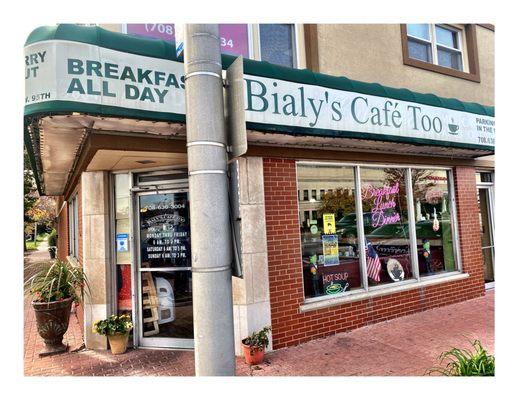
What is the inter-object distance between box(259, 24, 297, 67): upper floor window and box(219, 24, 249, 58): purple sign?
11.4 inches

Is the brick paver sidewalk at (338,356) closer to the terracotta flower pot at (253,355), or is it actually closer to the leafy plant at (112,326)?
the terracotta flower pot at (253,355)

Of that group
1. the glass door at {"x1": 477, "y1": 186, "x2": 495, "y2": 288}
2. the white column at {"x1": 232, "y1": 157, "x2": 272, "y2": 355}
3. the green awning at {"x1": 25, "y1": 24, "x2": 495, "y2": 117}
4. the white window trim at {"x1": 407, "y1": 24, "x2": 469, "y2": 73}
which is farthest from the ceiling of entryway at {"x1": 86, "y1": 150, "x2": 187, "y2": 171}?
the glass door at {"x1": 477, "y1": 186, "x2": 495, "y2": 288}

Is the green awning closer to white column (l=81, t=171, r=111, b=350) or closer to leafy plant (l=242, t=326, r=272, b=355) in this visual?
white column (l=81, t=171, r=111, b=350)

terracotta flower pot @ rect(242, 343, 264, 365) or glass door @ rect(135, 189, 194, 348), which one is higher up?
glass door @ rect(135, 189, 194, 348)

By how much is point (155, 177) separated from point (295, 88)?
2.45 m

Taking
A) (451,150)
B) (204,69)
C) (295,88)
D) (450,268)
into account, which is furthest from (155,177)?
(450,268)

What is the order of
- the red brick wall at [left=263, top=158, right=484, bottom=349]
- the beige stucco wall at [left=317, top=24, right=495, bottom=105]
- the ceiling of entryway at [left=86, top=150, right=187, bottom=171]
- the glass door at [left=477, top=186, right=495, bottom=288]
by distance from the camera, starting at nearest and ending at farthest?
the ceiling of entryway at [left=86, top=150, right=187, bottom=171]
the red brick wall at [left=263, top=158, right=484, bottom=349]
the beige stucco wall at [left=317, top=24, right=495, bottom=105]
the glass door at [left=477, top=186, right=495, bottom=288]

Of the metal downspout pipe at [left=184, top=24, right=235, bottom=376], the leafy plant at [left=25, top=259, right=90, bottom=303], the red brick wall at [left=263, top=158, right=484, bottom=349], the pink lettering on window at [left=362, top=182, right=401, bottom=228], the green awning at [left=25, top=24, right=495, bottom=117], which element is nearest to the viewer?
the metal downspout pipe at [left=184, top=24, right=235, bottom=376]

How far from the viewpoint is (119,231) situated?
5879 mm

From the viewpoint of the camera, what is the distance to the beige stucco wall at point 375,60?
6504 millimetres

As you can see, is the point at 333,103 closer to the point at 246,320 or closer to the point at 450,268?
the point at 246,320

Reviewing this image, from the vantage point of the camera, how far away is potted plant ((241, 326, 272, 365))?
4.82 meters

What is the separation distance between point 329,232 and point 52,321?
431cm

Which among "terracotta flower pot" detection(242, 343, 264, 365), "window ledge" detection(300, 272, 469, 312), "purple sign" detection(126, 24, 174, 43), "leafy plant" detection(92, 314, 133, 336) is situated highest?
"purple sign" detection(126, 24, 174, 43)
